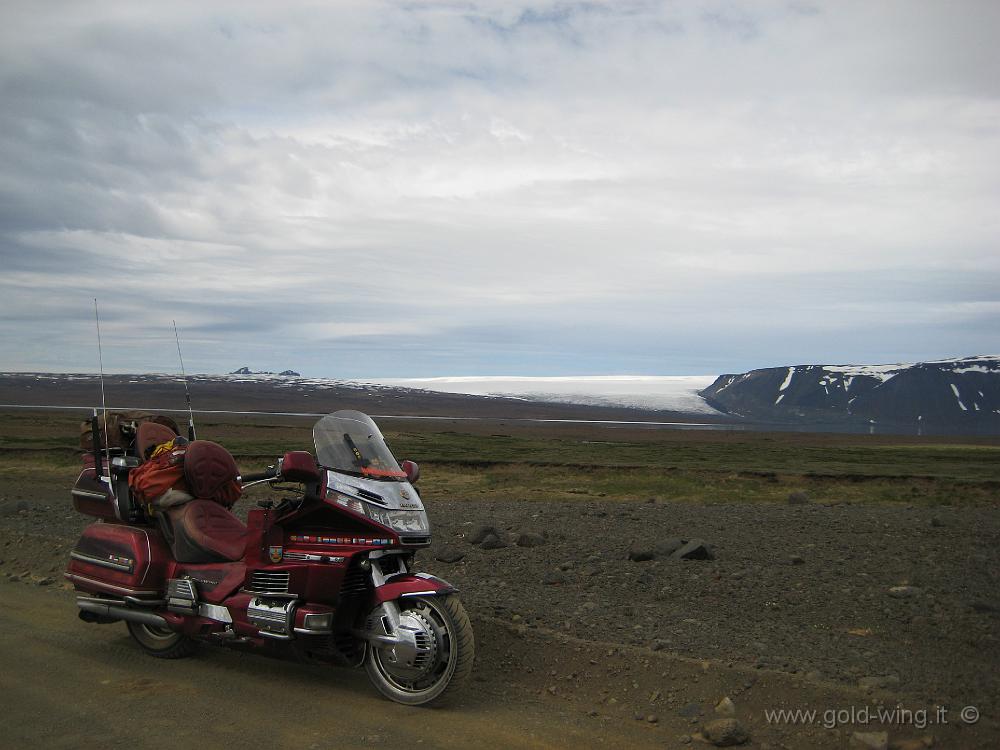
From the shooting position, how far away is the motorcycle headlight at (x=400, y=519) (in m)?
5.70

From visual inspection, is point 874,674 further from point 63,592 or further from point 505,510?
point 505,510

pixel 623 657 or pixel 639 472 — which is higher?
pixel 623 657

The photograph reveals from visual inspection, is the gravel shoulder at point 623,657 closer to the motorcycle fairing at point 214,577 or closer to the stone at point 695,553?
the stone at point 695,553

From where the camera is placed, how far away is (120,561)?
22.8ft

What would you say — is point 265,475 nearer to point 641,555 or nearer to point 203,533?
point 203,533

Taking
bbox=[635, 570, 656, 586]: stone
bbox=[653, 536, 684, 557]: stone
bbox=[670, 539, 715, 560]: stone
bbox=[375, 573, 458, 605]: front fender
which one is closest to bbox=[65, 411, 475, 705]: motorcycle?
bbox=[375, 573, 458, 605]: front fender

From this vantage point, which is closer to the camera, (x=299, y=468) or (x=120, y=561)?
(x=299, y=468)

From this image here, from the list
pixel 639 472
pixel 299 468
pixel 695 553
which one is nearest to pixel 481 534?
pixel 695 553

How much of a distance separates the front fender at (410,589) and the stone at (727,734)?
1.96 m

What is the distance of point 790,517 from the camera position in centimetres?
1416

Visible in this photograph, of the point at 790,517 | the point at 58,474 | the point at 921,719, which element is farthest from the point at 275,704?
the point at 58,474

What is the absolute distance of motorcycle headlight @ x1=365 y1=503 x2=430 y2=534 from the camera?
5.70 meters

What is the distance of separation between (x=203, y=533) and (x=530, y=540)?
5645 mm

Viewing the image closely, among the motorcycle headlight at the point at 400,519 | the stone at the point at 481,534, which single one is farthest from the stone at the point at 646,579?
the motorcycle headlight at the point at 400,519
